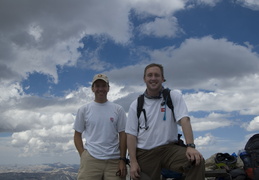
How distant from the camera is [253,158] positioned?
739 centimetres

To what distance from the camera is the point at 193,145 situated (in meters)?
5.46

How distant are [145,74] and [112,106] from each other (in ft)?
4.88

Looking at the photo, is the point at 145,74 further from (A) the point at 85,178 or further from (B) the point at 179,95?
(A) the point at 85,178

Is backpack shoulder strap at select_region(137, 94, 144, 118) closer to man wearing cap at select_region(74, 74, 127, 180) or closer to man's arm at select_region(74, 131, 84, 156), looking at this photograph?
man wearing cap at select_region(74, 74, 127, 180)

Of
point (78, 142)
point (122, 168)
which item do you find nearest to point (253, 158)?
point (122, 168)

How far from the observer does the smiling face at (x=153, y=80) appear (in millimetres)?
6152

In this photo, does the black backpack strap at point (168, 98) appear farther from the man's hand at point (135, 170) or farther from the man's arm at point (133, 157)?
the man's hand at point (135, 170)

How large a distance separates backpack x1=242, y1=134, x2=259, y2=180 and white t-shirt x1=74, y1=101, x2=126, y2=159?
372cm

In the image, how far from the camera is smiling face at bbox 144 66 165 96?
6.15 meters

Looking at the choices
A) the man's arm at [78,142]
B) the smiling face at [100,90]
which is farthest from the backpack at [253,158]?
the man's arm at [78,142]

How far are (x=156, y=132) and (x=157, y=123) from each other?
21 cm

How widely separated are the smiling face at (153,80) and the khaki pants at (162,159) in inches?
51.6

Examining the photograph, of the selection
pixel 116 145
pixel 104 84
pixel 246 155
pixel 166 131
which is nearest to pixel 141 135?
→ pixel 166 131

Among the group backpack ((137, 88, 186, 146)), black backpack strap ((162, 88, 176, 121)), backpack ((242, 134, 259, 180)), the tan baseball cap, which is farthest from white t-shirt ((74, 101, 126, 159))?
backpack ((242, 134, 259, 180))
